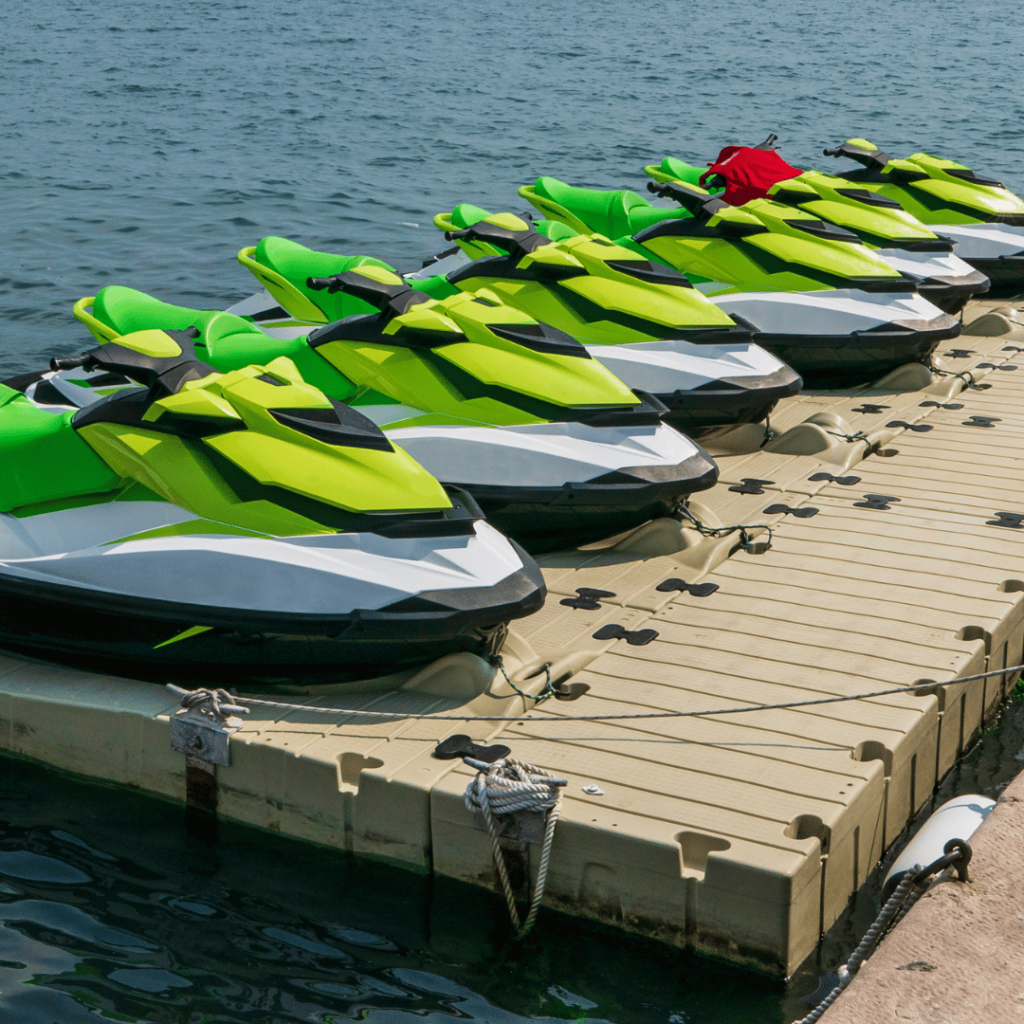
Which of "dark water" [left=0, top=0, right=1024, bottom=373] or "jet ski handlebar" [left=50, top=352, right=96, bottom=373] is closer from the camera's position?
"jet ski handlebar" [left=50, top=352, right=96, bottom=373]

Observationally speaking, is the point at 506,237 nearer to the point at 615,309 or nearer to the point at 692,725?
the point at 615,309

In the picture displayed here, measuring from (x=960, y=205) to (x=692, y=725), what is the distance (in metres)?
6.32

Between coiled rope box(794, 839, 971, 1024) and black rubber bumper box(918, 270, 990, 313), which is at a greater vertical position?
black rubber bumper box(918, 270, 990, 313)

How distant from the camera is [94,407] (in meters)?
4.18

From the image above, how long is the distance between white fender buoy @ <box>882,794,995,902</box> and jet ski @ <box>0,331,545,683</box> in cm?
126

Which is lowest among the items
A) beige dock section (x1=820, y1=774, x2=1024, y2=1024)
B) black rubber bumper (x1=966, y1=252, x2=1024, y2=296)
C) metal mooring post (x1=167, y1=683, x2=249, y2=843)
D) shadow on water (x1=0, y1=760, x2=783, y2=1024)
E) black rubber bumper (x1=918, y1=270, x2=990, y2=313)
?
shadow on water (x1=0, y1=760, x2=783, y2=1024)

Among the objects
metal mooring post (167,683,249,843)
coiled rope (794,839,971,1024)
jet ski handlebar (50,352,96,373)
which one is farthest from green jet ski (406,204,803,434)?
coiled rope (794,839,971,1024)

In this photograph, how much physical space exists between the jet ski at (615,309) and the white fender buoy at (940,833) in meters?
2.76

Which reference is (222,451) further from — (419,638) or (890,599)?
(890,599)

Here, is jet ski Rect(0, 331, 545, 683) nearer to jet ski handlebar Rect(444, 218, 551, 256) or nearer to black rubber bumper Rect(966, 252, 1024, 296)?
jet ski handlebar Rect(444, 218, 551, 256)

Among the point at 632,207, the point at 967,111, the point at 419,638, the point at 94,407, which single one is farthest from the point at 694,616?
the point at 967,111

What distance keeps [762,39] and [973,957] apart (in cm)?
2985

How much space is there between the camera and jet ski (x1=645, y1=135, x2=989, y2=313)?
7699 mm

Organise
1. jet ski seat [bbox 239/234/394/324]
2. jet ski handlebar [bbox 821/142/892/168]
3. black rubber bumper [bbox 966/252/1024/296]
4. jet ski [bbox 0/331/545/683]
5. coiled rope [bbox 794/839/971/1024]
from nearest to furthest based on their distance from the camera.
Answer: coiled rope [bbox 794/839/971/1024], jet ski [bbox 0/331/545/683], jet ski seat [bbox 239/234/394/324], black rubber bumper [bbox 966/252/1024/296], jet ski handlebar [bbox 821/142/892/168]
